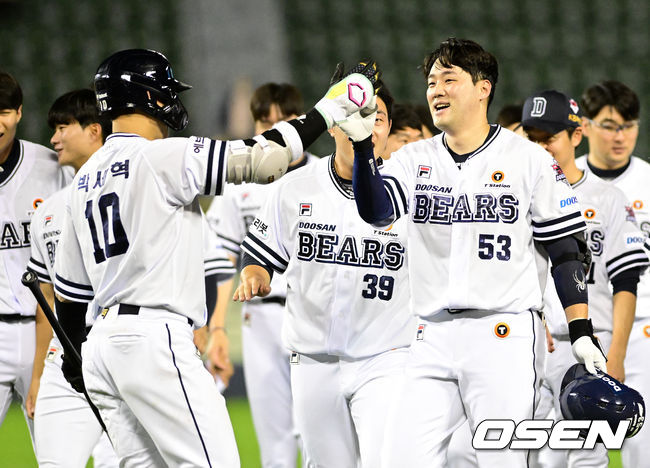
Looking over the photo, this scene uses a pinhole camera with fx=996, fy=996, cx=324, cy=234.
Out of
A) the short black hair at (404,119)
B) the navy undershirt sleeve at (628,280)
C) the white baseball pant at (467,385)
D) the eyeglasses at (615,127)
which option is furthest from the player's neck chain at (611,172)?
the white baseball pant at (467,385)

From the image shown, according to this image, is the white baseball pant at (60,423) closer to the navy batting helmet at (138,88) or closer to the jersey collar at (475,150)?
the navy batting helmet at (138,88)

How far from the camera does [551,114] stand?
500 cm

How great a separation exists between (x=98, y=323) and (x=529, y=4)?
11718mm

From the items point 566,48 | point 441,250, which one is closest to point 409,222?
point 441,250

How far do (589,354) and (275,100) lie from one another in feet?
10.3

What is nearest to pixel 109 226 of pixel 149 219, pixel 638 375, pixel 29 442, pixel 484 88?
pixel 149 219

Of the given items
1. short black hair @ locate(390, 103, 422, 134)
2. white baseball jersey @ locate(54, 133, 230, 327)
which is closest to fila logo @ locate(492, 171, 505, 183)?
white baseball jersey @ locate(54, 133, 230, 327)

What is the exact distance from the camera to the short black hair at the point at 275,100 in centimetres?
625

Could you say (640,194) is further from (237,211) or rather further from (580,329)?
(237,211)

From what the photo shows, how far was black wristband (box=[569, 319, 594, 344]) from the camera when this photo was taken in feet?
12.4

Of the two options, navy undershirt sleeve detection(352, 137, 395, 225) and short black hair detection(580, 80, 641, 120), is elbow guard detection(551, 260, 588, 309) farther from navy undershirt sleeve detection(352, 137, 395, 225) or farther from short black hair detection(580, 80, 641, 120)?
short black hair detection(580, 80, 641, 120)

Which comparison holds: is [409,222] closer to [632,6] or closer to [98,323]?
[98,323]

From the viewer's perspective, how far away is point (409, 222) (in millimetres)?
3945

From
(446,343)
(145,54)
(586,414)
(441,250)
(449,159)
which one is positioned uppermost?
(145,54)
